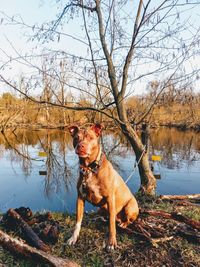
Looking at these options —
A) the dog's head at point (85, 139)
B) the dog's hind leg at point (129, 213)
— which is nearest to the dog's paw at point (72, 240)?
the dog's hind leg at point (129, 213)

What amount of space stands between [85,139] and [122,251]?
1677mm

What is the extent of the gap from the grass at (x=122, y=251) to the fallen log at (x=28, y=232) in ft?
0.65

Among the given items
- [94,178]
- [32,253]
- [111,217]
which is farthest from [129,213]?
[32,253]

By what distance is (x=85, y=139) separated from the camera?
3938mm

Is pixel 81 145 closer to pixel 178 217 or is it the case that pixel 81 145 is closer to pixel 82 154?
pixel 82 154

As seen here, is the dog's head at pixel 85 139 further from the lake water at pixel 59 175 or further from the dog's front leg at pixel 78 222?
the lake water at pixel 59 175

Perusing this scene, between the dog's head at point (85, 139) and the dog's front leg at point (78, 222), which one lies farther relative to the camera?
the dog's front leg at point (78, 222)

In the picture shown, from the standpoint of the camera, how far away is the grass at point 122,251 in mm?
3762

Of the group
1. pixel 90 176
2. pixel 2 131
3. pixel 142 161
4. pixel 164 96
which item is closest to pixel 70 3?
pixel 164 96

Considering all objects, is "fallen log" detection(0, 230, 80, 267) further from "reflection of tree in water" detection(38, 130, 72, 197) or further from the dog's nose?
"reflection of tree in water" detection(38, 130, 72, 197)

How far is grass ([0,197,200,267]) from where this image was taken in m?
3.76

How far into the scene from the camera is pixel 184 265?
373 cm

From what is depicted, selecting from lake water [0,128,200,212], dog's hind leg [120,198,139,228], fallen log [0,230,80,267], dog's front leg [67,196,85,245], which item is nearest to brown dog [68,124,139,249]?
dog's front leg [67,196,85,245]

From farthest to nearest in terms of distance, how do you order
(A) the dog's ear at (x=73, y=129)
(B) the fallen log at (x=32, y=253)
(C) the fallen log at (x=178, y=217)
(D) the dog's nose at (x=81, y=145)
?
(C) the fallen log at (x=178, y=217)
(A) the dog's ear at (x=73, y=129)
(D) the dog's nose at (x=81, y=145)
(B) the fallen log at (x=32, y=253)
